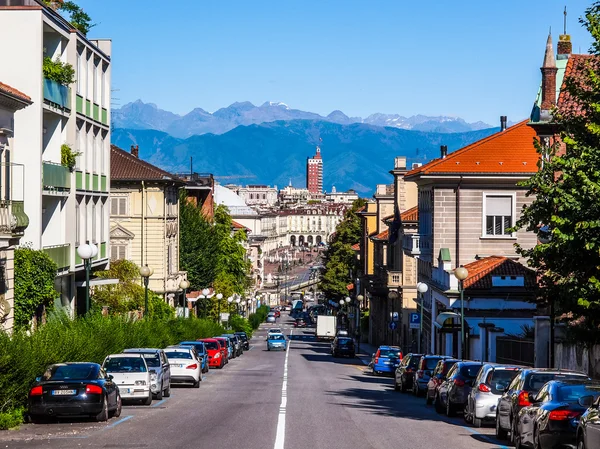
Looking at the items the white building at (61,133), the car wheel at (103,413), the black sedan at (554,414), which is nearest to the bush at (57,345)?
the car wheel at (103,413)

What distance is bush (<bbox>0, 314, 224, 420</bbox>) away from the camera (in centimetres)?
2394

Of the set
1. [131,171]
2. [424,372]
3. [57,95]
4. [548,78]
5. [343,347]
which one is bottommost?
[343,347]

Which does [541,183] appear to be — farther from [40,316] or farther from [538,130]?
[40,316]

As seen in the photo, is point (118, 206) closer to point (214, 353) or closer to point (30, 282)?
point (214, 353)

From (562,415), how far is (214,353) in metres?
39.1

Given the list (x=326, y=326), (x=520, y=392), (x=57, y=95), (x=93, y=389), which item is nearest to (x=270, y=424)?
(x=93, y=389)

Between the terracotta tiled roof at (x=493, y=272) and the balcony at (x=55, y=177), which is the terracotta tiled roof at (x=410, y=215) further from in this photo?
the balcony at (x=55, y=177)

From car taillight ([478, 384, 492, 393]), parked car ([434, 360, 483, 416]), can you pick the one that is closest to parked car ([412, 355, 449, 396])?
parked car ([434, 360, 483, 416])

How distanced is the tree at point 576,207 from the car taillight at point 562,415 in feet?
14.0

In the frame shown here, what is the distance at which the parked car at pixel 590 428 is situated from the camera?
14.8 meters

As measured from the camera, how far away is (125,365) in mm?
29938

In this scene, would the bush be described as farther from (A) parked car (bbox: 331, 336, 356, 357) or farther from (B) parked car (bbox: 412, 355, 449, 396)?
(A) parked car (bbox: 331, 336, 356, 357)

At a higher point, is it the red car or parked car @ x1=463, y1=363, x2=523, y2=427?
parked car @ x1=463, y1=363, x2=523, y2=427

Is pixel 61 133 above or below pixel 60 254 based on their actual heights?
above
